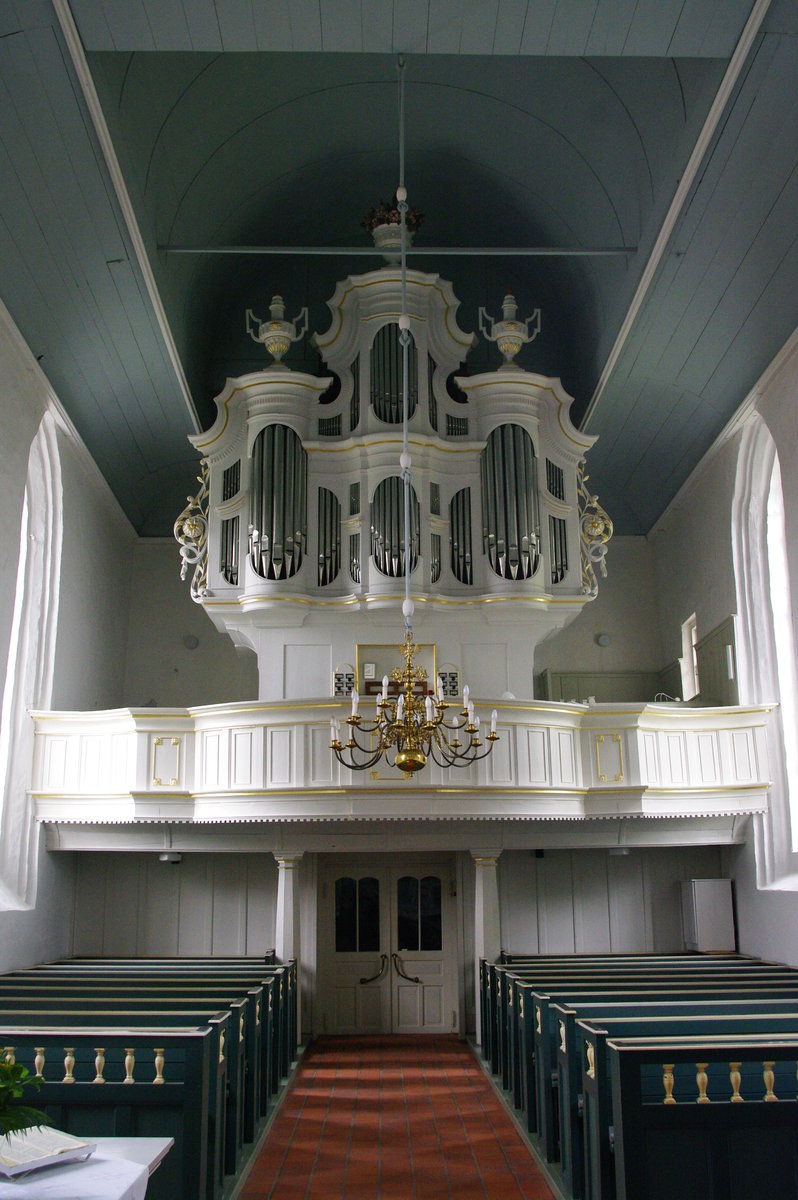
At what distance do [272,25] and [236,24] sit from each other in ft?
1.02

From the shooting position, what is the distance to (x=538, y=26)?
938cm

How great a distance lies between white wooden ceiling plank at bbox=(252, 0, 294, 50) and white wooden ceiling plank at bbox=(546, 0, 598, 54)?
2.33 meters

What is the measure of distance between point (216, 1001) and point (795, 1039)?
426cm

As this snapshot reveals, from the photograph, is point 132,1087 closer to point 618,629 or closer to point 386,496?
point 386,496

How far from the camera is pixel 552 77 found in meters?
12.9

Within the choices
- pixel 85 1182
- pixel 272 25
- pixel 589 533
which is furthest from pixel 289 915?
pixel 272 25

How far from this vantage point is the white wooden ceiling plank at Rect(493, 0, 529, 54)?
9133mm

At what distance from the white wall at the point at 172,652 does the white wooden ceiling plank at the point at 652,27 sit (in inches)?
397

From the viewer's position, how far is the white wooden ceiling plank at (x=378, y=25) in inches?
357

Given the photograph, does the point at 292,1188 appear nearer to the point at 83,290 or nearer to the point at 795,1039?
the point at 795,1039

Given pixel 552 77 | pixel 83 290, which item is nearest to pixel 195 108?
pixel 83 290

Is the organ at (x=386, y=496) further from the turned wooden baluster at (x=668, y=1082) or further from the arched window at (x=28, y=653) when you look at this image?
the turned wooden baluster at (x=668, y=1082)

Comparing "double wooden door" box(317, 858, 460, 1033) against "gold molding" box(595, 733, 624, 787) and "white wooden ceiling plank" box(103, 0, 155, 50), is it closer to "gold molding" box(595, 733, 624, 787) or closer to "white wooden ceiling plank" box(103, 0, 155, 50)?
"gold molding" box(595, 733, 624, 787)

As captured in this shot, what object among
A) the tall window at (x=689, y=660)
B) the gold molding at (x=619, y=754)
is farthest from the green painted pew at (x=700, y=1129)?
the tall window at (x=689, y=660)
